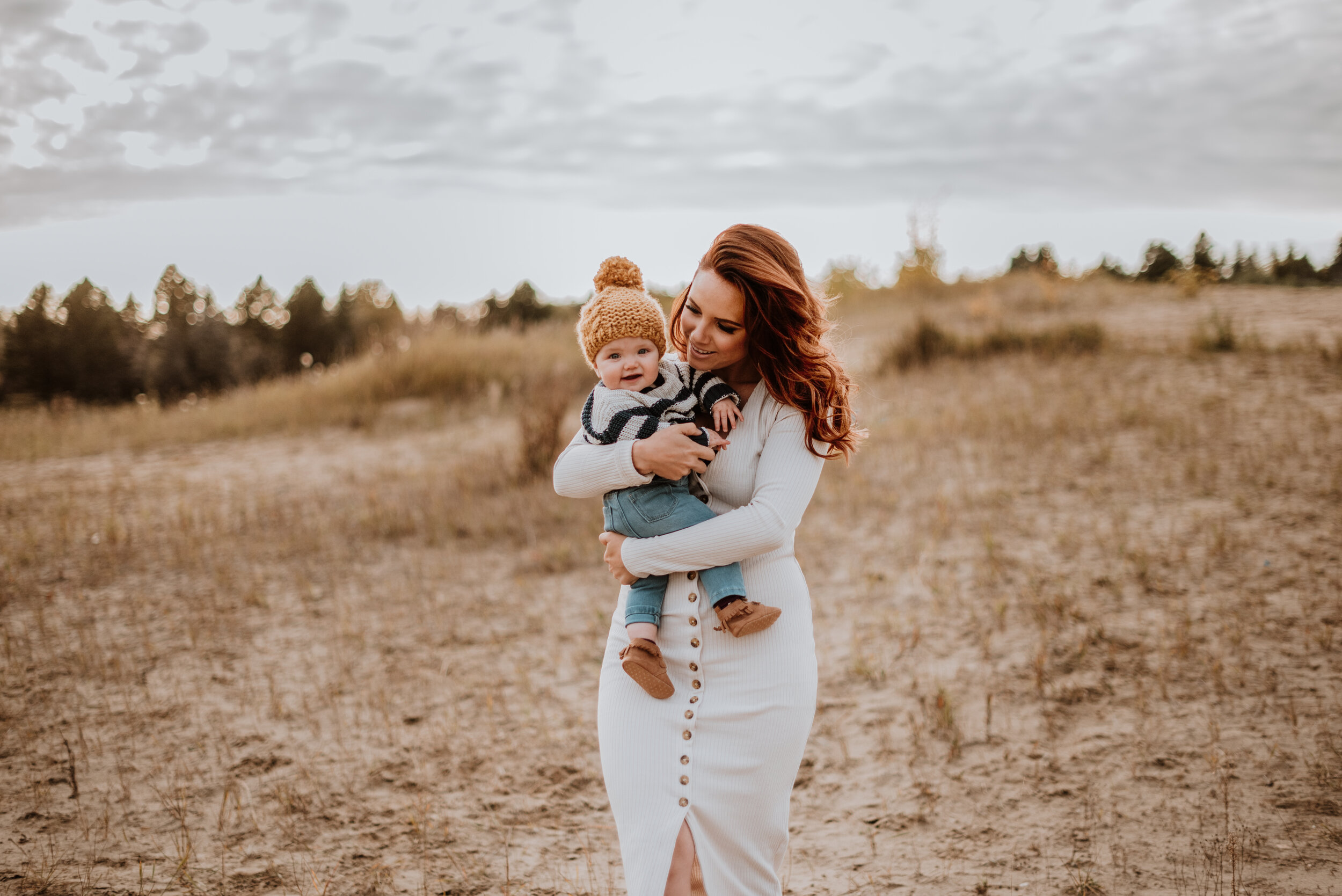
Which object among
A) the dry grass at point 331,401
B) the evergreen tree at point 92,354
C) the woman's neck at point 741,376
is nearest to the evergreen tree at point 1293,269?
the dry grass at point 331,401

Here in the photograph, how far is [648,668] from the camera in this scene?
2.09 metres

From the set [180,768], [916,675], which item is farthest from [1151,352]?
[180,768]

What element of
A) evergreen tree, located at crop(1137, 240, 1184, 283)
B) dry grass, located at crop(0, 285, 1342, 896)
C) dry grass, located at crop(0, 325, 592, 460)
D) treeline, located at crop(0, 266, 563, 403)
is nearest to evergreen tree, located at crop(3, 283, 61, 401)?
treeline, located at crop(0, 266, 563, 403)

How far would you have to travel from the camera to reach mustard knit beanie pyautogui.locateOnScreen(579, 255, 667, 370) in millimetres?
2266

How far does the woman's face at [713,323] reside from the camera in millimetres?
2271

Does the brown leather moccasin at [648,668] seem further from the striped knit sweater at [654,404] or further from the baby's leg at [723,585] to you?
the striped knit sweater at [654,404]

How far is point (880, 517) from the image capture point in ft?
23.4

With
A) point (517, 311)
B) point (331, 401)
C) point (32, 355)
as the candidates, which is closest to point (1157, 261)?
point (517, 311)

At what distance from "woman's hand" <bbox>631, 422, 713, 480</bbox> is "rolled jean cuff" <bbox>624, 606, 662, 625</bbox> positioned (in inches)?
14.0

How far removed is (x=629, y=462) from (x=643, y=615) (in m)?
0.40

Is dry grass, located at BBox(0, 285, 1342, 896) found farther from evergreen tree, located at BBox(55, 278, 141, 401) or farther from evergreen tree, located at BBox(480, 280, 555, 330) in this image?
evergreen tree, located at BBox(55, 278, 141, 401)

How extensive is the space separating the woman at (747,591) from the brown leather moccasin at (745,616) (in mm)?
75

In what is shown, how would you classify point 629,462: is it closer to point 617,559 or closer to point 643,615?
point 617,559

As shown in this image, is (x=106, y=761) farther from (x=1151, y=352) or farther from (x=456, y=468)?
(x=1151, y=352)
